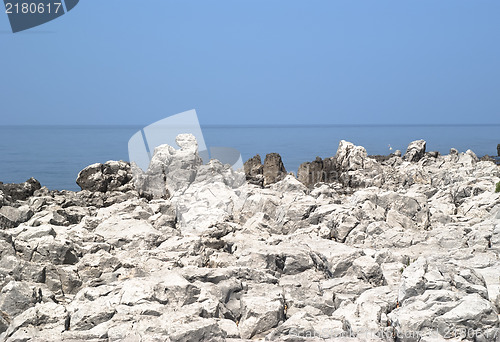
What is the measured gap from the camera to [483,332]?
13148 millimetres

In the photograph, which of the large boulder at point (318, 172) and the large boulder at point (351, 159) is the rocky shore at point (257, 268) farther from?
the large boulder at point (318, 172)

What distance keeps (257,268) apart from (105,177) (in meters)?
23.1

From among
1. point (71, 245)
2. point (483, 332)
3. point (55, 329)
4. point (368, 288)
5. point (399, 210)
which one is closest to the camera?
point (483, 332)

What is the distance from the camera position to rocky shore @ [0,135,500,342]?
46.2ft

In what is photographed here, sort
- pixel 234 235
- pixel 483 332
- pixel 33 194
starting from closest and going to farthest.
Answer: pixel 483 332, pixel 234 235, pixel 33 194

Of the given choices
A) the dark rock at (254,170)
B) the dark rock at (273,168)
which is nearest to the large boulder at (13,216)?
the dark rock at (254,170)

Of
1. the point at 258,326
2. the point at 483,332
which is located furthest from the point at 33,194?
the point at 483,332

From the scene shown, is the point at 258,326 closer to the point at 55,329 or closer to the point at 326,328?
the point at 326,328

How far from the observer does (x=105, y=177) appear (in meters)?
39.0

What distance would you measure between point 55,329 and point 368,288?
884 cm

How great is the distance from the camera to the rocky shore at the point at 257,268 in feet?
46.2

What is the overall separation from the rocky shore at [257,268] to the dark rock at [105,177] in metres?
5.75

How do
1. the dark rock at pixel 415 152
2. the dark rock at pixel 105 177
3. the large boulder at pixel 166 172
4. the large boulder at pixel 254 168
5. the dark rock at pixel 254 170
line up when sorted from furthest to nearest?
1. the dark rock at pixel 415 152
2. the large boulder at pixel 254 168
3. the dark rock at pixel 254 170
4. the dark rock at pixel 105 177
5. the large boulder at pixel 166 172

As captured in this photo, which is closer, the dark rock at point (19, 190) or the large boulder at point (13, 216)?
the large boulder at point (13, 216)
